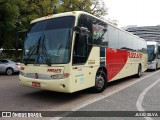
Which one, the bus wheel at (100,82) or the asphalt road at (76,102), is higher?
the bus wheel at (100,82)

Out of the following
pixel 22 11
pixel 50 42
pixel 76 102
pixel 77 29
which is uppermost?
pixel 22 11

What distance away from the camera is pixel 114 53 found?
11172mm

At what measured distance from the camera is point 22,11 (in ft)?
76.1

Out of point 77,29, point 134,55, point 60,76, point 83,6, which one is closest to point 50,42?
point 77,29

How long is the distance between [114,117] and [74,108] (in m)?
1.40

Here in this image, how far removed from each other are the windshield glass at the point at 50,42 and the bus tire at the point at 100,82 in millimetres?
2379

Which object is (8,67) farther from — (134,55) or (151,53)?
(151,53)

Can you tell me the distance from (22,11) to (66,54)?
1726cm

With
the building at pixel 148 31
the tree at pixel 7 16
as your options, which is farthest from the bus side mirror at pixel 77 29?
the building at pixel 148 31

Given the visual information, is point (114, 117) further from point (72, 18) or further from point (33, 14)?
point (33, 14)

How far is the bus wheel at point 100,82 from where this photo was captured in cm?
934

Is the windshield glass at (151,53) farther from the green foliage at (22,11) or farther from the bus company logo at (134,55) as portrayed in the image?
the green foliage at (22,11)

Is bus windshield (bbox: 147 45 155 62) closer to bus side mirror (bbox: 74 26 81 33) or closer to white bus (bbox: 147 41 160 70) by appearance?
white bus (bbox: 147 41 160 70)

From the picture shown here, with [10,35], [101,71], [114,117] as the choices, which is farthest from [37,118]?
[10,35]
